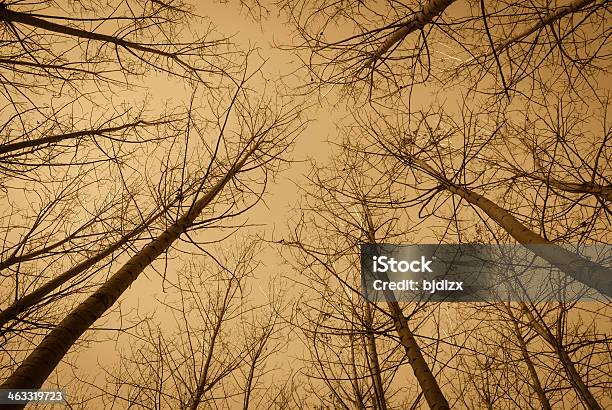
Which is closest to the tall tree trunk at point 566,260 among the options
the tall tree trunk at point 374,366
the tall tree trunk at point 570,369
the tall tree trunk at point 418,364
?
the tall tree trunk at point 570,369

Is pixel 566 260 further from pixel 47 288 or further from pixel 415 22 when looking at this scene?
pixel 47 288

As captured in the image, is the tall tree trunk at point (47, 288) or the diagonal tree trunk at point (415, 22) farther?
the tall tree trunk at point (47, 288)

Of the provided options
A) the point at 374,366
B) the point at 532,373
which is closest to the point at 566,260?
the point at 374,366

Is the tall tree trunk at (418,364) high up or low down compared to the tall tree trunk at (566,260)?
down

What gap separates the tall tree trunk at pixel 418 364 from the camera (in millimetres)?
2617

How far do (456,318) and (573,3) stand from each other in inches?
181

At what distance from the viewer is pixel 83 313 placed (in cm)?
179

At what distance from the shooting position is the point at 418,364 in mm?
2912

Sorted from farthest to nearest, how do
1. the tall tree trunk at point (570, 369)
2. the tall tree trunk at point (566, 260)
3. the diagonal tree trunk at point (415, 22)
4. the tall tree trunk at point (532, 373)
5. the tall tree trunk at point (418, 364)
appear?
1. the tall tree trunk at point (532, 373)
2. the tall tree trunk at point (570, 369)
3. the tall tree trunk at point (418, 364)
4. the tall tree trunk at point (566, 260)
5. the diagonal tree trunk at point (415, 22)

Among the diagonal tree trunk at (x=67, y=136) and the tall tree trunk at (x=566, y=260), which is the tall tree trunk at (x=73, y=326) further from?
the tall tree trunk at (x=566, y=260)

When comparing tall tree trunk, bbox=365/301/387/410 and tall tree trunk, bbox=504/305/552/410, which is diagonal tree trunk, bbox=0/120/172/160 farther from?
tall tree trunk, bbox=504/305/552/410

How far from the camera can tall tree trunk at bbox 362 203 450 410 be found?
2617 millimetres

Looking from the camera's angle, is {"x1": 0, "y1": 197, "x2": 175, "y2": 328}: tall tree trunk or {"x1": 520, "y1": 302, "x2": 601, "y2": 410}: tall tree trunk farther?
{"x1": 520, "y1": 302, "x2": 601, "y2": 410}: tall tree trunk

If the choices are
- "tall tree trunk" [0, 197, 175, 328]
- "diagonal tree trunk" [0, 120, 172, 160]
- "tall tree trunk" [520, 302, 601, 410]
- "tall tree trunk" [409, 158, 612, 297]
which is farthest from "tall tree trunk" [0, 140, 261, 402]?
"tall tree trunk" [520, 302, 601, 410]
